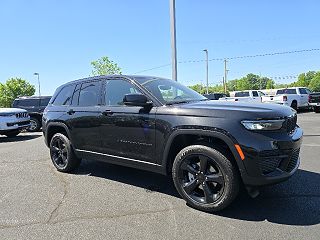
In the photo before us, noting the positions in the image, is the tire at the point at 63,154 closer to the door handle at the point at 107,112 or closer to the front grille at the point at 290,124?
the door handle at the point at 107,112

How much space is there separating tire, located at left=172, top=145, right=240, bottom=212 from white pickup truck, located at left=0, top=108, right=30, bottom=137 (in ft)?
32.4

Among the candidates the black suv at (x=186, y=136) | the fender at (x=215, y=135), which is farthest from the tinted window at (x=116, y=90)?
the fender at (x=215, y=135)

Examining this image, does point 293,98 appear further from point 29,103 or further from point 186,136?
point 186,136

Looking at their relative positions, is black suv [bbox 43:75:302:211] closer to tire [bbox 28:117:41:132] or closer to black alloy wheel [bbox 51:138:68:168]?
black alloy wheel [bbox 51:138:68:168]

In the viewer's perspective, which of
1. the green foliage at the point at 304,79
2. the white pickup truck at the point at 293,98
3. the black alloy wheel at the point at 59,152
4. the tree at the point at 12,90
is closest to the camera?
the black alloy wheel at the point at 59,152

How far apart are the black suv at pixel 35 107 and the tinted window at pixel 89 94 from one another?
36.3 feet

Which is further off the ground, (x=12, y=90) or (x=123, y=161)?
(x=12, y=90)

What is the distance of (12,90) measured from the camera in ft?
247

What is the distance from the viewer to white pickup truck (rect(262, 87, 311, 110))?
22.4 m

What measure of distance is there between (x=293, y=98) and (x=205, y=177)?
69.5ft

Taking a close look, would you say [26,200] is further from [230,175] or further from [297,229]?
[297,229]

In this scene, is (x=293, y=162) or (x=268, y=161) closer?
(x=268, y=161)

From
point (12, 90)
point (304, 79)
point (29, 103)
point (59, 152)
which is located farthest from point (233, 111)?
point (304, 79)

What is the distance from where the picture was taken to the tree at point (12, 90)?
241ft
